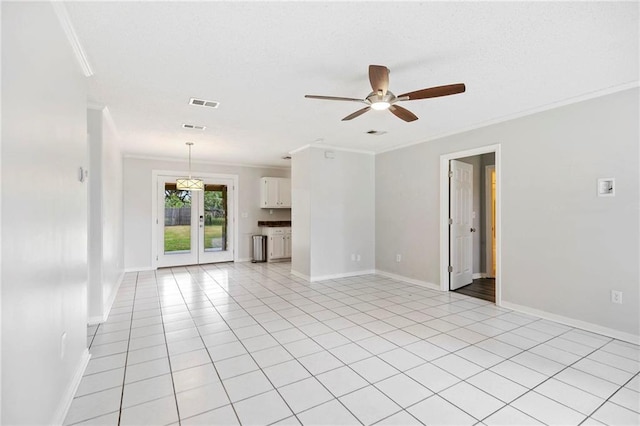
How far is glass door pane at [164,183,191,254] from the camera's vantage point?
271 inches

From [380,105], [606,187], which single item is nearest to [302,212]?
[380,105]

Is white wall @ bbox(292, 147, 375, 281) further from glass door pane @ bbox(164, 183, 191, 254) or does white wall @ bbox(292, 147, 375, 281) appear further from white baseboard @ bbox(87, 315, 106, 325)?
white baseboard @ bbox(87, 315, 106, 325)

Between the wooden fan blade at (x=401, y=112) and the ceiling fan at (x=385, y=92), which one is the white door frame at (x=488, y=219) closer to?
the wooden fan blade at (x=401, y=112)

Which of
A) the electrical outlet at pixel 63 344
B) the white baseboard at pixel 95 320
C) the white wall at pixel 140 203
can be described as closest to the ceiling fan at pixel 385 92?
the electrical outlet at pixel 63 344

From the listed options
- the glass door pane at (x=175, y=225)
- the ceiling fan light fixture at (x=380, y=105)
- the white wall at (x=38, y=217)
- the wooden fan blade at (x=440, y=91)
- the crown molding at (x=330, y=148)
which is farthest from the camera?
the glass door pane at (x=175, y=225)

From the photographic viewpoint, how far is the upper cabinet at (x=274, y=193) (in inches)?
309

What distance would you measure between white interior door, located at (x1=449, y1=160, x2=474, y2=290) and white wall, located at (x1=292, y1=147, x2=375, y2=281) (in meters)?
1.70

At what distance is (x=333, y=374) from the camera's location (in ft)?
7.79

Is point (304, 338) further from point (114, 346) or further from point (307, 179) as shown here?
point (307, 179)

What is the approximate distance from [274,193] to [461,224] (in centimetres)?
462

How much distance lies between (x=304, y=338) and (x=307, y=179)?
3.19 m

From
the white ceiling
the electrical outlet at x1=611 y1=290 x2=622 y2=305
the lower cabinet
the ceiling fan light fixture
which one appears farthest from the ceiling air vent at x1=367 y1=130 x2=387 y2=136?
the lower cabinet

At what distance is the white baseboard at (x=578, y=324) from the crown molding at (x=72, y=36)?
5.11 m

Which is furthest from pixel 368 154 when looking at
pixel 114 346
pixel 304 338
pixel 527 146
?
pixel 114 346
